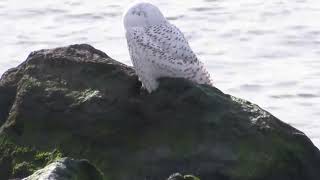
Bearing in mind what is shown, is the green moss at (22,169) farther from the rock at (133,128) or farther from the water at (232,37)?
the water at (232,37)

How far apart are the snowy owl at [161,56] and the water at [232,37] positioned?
204 centimetres

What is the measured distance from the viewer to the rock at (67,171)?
575 cm

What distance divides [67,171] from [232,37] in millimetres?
8003

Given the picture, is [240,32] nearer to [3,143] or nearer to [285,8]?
[285,8]

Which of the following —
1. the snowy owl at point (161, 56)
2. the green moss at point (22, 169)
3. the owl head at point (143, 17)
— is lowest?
the green moss at point (22, 169)

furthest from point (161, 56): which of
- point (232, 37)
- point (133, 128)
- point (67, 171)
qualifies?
point (232, 37)

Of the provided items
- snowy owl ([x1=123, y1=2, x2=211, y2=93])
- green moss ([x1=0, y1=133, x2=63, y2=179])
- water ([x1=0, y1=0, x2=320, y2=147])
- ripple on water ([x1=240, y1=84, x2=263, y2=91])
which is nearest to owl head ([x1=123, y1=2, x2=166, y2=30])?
snowy owl ([x1=123, y1=2, x2=211, y2=93])

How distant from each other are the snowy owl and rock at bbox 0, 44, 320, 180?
158 mm

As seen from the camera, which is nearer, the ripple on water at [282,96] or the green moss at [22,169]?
the green moss at [22,169]

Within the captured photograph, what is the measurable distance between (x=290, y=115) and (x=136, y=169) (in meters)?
3.75

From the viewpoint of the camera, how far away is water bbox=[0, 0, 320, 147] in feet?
37.7

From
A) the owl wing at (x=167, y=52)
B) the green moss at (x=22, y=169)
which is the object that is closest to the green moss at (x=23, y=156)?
the green moss at (x=22, y=169)

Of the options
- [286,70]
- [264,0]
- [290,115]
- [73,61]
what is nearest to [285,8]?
[264,0]

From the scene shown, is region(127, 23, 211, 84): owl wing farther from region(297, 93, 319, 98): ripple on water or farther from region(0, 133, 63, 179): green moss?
region(297, 93, 319, 98): ripple on water
